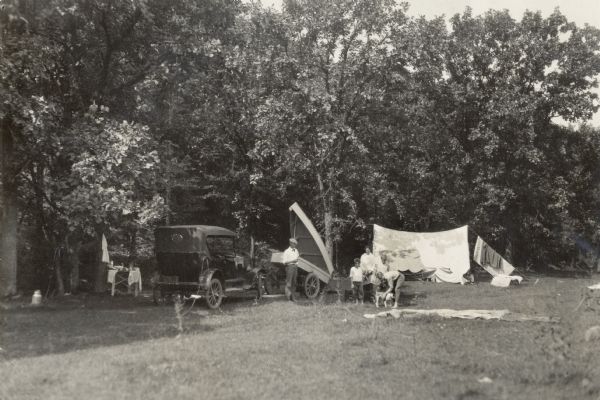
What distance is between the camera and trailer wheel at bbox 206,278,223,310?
589 inches

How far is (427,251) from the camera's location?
24875 mm

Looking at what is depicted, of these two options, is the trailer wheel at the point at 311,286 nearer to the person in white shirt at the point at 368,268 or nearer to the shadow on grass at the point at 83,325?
the person in white shirt at the point at 368,268

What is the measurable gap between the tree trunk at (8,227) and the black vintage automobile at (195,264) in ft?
15.6

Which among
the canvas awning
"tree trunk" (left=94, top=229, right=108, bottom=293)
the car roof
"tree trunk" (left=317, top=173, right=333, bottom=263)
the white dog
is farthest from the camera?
"tree trunk" (left=317, top=173, right=333, bottom=263)

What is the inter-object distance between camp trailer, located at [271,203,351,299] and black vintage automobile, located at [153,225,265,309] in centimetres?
197

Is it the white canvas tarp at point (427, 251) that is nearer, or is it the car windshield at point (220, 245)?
the car windshield at point (220, 245)

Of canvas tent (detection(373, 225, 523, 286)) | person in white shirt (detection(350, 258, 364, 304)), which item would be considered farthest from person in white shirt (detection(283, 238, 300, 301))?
canvas tent (detection(373, 225, 523, 286))

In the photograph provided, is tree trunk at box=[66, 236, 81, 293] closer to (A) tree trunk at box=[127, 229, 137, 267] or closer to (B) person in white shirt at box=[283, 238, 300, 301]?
(A) tree trunk at box=[127, 229, 137, 267]

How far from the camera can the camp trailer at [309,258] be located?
17281 millimetres

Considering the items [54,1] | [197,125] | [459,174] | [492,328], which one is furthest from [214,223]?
[492,328]

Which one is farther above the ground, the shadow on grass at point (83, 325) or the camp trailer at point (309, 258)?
the camp trailer at point (309, 258)

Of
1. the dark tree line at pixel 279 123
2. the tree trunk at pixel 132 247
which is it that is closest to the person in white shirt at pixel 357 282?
the dark tree line at pixel 279 123

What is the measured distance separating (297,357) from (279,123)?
1439 centimetres

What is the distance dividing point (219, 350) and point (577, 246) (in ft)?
135
